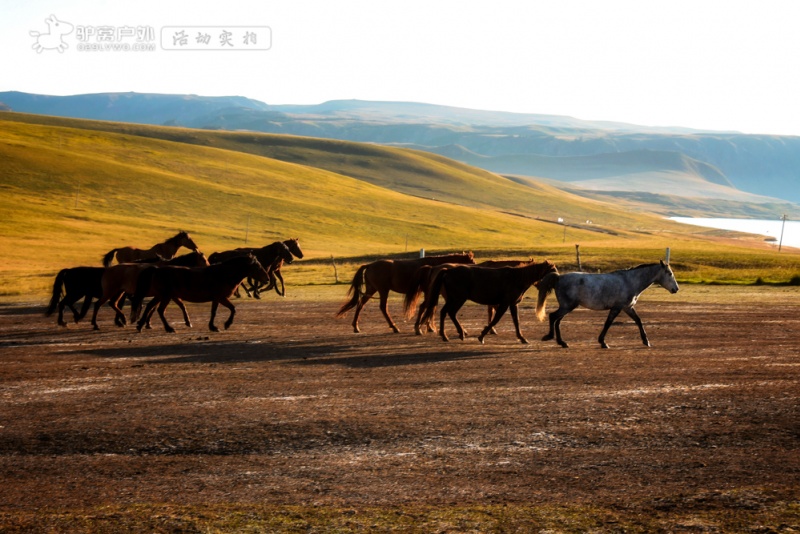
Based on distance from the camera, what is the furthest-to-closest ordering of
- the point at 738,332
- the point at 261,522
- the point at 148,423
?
1. the point at 738,332
2. the point at 148,423
3. the point at 261,522

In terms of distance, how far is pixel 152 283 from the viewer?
69.1 ft

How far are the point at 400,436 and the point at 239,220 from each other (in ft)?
257

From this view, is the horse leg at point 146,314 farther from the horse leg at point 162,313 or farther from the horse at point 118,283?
the horse at point 118,283

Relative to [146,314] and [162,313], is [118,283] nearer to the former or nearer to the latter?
[146,314]

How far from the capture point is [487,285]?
19719 mm

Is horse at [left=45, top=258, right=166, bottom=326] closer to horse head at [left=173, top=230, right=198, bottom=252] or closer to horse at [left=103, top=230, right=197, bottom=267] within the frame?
horse at [left=103, top=230, right=197, bottom=267]

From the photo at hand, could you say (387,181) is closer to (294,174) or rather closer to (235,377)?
(294,174)

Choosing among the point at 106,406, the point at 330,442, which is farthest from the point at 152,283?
the point at 330,442

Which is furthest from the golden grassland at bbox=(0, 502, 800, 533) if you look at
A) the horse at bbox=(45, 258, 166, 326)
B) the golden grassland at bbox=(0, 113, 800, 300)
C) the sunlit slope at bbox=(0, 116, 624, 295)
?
the sunlit slope at bbox=(0, 116, 624, 295)

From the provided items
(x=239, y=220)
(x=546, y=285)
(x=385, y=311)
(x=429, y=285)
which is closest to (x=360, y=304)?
(x=385, y=311)

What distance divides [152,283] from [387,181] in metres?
158

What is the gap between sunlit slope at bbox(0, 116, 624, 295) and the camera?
66.9 metres

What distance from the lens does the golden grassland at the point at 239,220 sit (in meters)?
54.5

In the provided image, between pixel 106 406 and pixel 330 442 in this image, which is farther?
pixel 106 406
